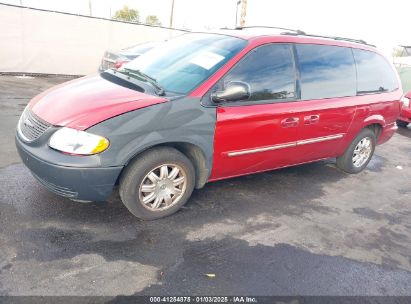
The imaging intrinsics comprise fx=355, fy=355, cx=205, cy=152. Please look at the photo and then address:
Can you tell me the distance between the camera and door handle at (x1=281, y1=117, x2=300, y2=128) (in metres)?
3.92

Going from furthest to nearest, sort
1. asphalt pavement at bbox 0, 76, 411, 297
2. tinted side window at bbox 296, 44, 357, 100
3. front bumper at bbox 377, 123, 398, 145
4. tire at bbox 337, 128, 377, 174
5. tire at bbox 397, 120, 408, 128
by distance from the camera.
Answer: tire at bbox 397, 120, 408, 128
front bumper at bbox 377, 123, 398, 145
tire at bbox 337, 128, 377, 174
tinted side window at bbox 296, 44, 357, 100
asphalt pavement at bbox 0, 76, 411, 297

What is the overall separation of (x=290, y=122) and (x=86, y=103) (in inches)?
85.6

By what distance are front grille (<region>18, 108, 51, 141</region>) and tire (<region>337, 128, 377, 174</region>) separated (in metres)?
4.08

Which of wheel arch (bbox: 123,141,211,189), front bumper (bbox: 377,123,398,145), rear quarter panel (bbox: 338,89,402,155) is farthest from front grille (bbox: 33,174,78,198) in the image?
front bumper (bbox: 377,123,398,145)

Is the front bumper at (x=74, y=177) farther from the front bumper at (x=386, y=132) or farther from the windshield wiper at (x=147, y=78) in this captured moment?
the front bumper at (x=386, y=132)

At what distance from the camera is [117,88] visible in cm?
346

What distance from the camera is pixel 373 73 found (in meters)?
5.03

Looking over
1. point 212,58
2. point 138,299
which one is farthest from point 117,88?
point 138,299

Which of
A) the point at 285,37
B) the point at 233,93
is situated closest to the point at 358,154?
the point at 285,37

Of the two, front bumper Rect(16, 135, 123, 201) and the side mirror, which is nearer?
front bumper Rect(16, 135, 123, 201)

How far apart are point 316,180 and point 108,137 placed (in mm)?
3201

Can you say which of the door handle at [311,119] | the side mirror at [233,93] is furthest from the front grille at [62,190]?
the door handle at [311,119]

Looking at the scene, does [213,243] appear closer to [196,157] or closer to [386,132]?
[196,157]

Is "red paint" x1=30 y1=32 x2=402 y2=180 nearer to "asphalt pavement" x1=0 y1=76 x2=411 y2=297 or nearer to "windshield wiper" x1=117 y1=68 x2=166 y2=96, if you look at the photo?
"windshield wiper" x1=117 y1=68 x2=166 y2=96
